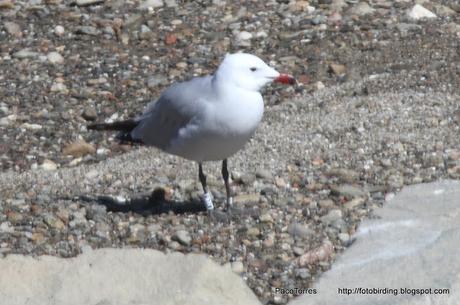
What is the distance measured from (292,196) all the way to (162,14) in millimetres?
3707

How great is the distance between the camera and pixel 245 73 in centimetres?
526

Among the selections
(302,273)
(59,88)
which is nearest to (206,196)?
(302,273)

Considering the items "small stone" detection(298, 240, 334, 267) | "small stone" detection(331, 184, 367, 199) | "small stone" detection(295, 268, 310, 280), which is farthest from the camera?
"small stone" detection(331, 184, 367, 199)

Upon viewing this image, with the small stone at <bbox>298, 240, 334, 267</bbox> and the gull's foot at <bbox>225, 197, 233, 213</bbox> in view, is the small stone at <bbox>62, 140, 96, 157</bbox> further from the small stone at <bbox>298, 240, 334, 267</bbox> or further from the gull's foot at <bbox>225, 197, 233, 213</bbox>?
the small stone at <bbox>298, 240, 334, 267</bbox>

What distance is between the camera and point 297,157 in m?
6.25

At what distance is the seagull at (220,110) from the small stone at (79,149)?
1579mm

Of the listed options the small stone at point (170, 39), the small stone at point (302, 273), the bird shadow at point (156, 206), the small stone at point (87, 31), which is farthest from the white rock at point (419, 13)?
the small stone at point (302, 273)

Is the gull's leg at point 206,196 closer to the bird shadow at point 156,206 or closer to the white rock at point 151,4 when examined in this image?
the bird shadow at point 156,206

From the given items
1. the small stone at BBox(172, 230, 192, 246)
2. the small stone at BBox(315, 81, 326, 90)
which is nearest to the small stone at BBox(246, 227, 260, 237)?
the small stone at BBox(172, 230, 192, 246)

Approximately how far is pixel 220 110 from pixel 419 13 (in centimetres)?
379

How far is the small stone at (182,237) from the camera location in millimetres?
5230

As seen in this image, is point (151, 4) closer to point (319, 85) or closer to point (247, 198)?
point (319, 85)

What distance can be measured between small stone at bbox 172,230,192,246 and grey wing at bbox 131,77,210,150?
0.50 m

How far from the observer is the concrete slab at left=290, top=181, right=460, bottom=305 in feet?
14.3
